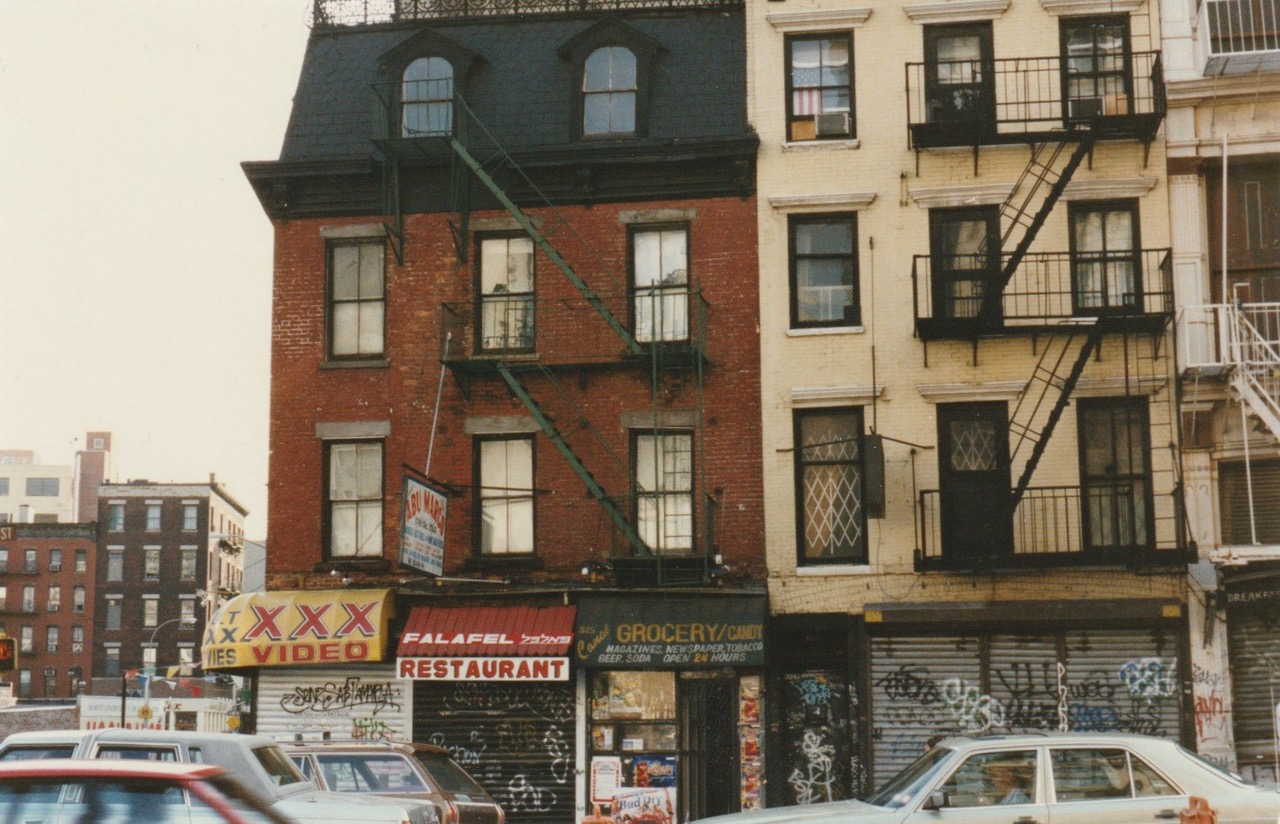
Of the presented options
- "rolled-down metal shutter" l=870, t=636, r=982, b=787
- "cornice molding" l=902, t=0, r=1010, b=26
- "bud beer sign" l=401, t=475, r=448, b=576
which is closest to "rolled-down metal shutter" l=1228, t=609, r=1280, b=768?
"rolled-down metal shutter" l=870, t=636, r=982, b=787

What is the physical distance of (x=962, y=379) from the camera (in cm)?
2197

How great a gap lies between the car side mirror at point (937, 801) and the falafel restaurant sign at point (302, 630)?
36.8 ft

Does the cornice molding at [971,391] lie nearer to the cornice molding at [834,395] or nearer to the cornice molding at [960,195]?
the cornice molding at [834,395]

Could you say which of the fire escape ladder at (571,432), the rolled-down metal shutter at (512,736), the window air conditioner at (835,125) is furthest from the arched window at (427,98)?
the rolled-down metal shutter at (512,736)

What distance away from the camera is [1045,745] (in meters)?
12.5

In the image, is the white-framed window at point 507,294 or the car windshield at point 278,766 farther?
the white-framed window at point 507,294

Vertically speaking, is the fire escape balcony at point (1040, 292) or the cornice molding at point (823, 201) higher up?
the cornice molding at point (823, 201)

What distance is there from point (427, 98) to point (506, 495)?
21.0 feet

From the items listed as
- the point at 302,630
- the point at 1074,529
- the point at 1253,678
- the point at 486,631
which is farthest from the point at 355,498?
the point at 1253,678

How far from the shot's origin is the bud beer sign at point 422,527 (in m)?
20.7

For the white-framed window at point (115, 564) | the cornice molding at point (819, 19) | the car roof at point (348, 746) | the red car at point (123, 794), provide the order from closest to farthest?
the red car at point (123, 794) → the car roof at point (348, 746) → the cornice molding at point (819, 19) → the white-framed window at point (115, 564)

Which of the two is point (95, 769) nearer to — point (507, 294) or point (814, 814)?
point (814, 814)

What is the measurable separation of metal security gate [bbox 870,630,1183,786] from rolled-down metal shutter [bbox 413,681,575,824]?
4.44 m

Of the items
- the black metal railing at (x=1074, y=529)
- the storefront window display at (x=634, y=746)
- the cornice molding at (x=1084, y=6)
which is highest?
the cornice molding at (x=1084, y=6)
